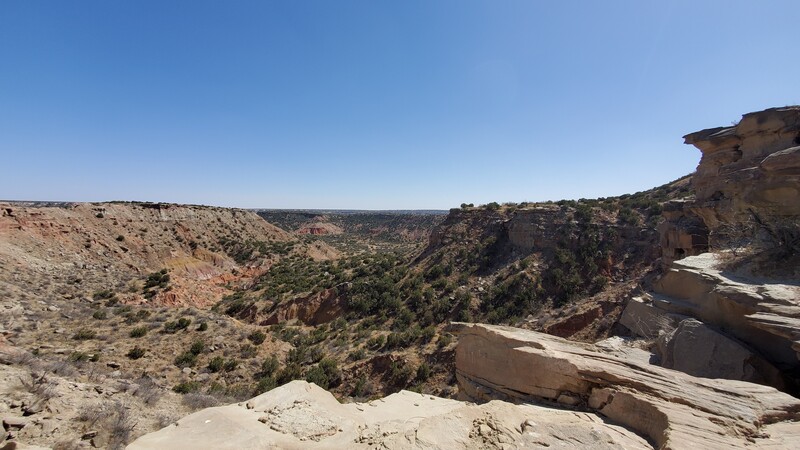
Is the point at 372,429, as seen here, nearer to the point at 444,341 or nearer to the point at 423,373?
the point at 423,373

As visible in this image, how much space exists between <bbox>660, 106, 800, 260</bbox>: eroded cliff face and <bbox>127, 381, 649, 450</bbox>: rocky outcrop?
8.54 m

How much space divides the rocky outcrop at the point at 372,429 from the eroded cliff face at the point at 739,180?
8.54m

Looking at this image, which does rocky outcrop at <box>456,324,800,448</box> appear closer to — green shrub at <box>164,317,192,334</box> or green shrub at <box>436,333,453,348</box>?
green shrub at <box>436,333,453,348</box>

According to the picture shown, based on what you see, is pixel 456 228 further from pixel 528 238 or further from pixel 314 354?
pixel 314 354

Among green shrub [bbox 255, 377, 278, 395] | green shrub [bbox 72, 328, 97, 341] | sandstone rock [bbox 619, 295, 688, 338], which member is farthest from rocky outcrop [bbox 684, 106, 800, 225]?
green shrub [bbox 72, 328, 97, 341]

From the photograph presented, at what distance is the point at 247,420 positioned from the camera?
19.9 feet

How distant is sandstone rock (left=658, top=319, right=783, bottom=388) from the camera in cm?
671

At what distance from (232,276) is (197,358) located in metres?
27.5

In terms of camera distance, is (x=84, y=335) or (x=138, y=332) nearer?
(x=84, y=335)

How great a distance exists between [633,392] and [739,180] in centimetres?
1036

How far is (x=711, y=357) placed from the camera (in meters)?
7.18

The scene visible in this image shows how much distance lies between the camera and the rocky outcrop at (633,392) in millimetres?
4984

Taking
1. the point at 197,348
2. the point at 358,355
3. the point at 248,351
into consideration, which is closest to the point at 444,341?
the point at 358,355

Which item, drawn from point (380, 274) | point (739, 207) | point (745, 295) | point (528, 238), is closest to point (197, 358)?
point (380, 274)
